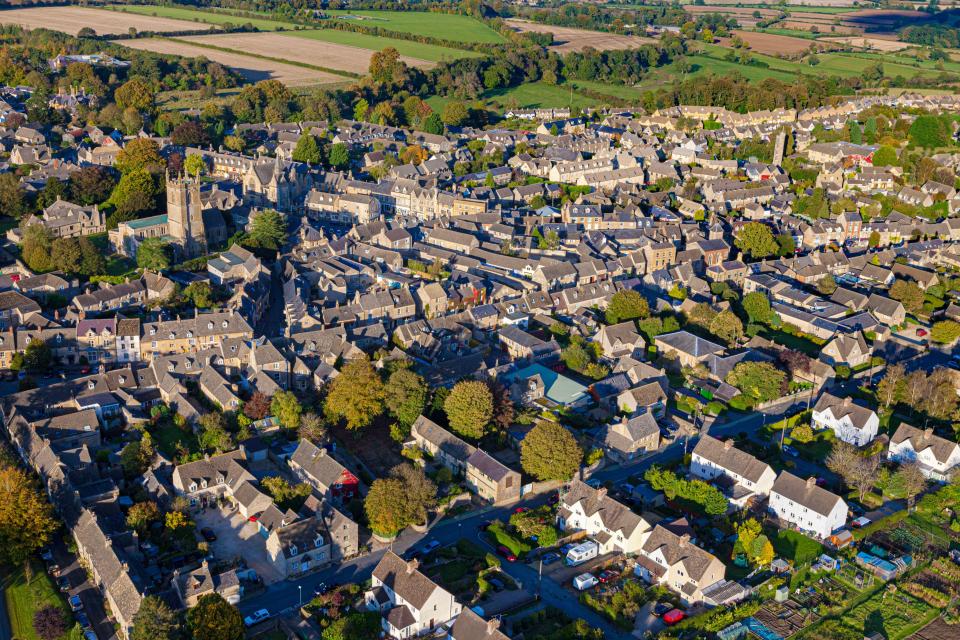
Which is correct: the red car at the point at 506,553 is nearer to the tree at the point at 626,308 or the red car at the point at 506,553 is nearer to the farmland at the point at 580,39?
the tree at the point at 626,308

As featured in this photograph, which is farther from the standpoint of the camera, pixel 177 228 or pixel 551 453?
pixel 177 228

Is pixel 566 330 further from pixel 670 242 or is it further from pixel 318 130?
pixel 318 130

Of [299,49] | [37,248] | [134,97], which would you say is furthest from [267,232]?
[299,49]

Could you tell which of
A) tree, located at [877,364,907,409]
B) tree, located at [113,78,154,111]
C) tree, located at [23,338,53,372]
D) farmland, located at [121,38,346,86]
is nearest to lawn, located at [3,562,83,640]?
tree, located at [23,338,53,372]

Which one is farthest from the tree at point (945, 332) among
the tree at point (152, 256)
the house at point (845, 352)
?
the tree at point (152, 256)

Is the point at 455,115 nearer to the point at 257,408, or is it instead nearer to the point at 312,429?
the point at 257,408

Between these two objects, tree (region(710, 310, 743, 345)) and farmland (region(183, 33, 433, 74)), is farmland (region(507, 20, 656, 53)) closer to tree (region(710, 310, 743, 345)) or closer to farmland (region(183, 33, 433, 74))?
farmland (region(183, 33, 433, 74))
